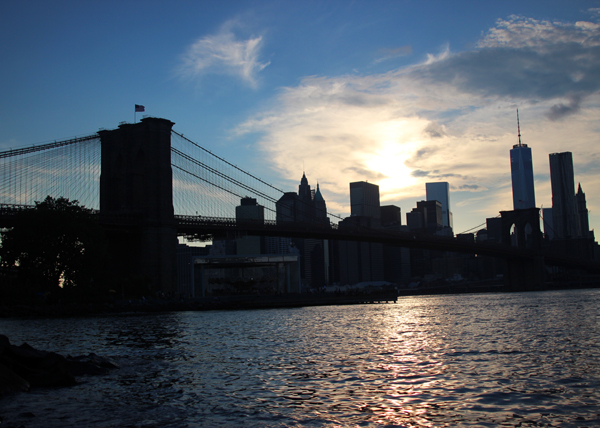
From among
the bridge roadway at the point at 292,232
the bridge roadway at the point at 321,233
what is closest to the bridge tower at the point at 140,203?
the bridge roadway at the point at 292,232

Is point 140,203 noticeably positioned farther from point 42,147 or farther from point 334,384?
point 334,384

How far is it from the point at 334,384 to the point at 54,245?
4164cm

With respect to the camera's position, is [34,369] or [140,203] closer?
[34,369]

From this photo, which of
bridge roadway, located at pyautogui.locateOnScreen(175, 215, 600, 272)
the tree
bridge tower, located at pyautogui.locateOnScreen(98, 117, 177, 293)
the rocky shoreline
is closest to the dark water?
the rocky shoreline

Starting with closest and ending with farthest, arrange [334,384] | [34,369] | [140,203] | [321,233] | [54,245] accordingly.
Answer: [334,384]
[34,369]
[54,245]
[140,203]
[321,233]

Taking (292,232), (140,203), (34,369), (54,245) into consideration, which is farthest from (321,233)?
(34,369)

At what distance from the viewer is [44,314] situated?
45.6 metres

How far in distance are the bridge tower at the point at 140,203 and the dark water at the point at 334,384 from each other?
114 feet

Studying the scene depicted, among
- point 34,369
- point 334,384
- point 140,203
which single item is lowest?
point 334,384

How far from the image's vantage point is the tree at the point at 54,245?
47281 mm

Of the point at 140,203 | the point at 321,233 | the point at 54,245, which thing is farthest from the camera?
the point at 321,233

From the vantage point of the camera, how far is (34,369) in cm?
1414

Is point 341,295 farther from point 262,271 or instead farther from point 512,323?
point 512,323

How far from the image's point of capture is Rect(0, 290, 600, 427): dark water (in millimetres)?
9945
